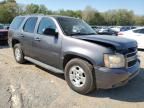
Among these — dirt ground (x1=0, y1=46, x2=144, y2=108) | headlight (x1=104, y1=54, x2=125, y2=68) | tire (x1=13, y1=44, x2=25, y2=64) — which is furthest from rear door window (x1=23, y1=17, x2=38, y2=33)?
headlight (x1=104, y1=54, x2=125, y2=68)

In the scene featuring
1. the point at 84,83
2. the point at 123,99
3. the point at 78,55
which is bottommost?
the point at 123,99

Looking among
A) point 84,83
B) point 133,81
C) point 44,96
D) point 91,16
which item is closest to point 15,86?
point 44,96

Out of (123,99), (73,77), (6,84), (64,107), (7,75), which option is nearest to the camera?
(64,107)

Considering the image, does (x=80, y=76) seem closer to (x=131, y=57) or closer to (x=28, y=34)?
(x=131, y=57)

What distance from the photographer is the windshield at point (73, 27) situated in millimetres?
6067

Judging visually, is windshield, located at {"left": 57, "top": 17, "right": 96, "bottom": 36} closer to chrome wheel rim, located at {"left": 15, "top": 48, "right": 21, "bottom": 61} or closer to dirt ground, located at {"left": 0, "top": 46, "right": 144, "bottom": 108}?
dirt ground, located at {"left": 0, "top": 46, "right": 144, "bottom": 108}

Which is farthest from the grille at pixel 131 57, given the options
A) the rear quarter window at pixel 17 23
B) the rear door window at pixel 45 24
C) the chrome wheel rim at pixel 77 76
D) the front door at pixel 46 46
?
the rear quarter window at pixel 17 23

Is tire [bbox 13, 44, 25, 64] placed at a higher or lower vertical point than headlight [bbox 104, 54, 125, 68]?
lower

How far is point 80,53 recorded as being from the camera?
5.18 metres

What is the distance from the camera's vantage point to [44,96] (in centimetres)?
518

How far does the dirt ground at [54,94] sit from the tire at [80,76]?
0.55 ft

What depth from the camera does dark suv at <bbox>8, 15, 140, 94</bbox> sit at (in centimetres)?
488

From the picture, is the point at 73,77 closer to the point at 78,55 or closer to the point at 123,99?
the point at 78,55

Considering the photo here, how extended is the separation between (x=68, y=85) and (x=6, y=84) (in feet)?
5.40
